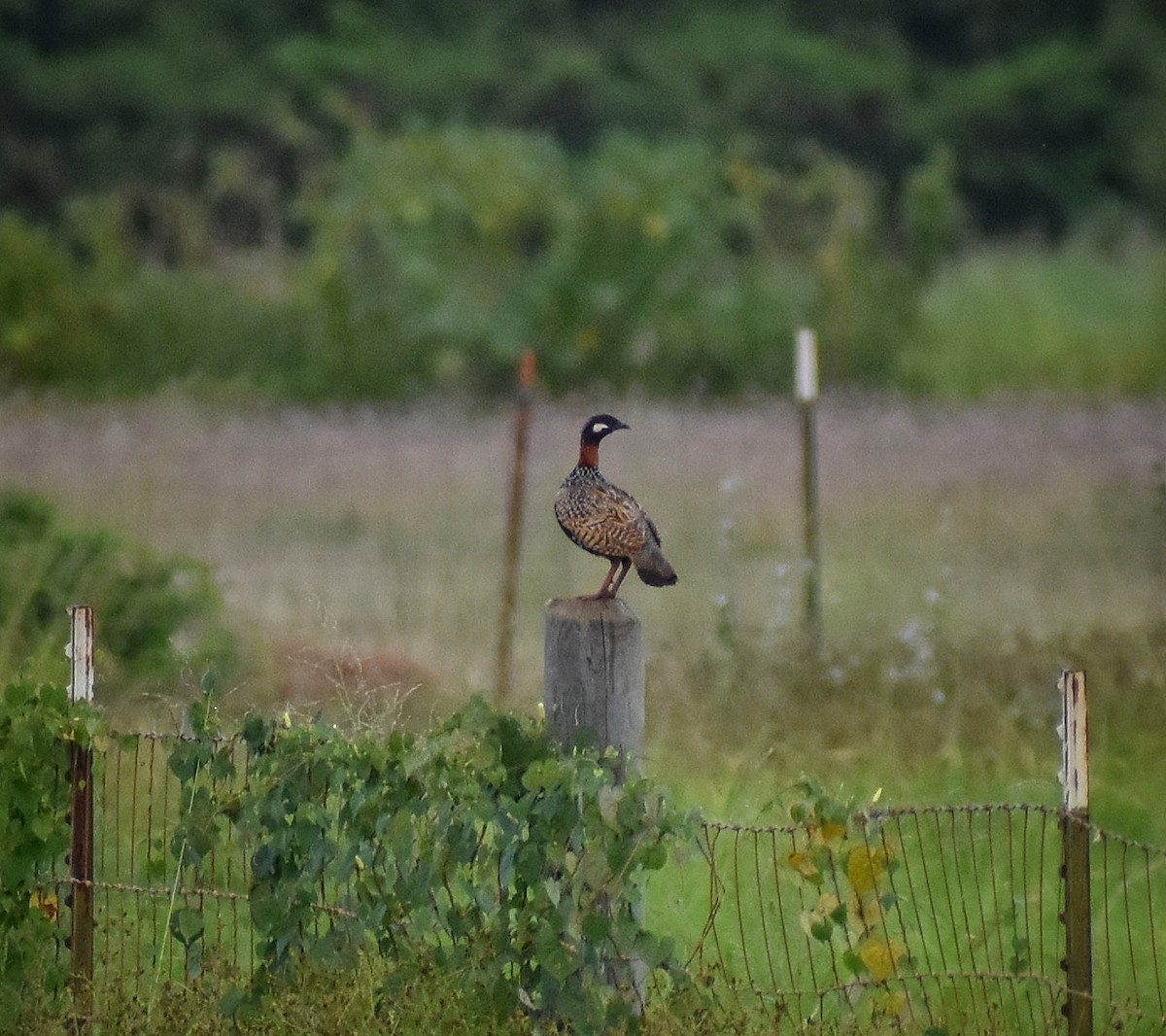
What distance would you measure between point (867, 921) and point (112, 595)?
11.6 ft

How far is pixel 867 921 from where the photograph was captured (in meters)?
3.80

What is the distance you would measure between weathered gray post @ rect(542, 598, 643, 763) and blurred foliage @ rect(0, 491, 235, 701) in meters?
2.98

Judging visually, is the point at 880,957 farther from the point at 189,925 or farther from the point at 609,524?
the point at 189,925

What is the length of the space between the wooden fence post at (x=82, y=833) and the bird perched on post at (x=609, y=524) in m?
1.06

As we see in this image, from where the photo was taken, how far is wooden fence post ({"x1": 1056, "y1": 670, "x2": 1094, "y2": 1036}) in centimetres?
351

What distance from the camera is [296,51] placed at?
25469 mm

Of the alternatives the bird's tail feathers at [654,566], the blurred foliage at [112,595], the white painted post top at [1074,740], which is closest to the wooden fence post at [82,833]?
the bird's tail feathers at [654,566]

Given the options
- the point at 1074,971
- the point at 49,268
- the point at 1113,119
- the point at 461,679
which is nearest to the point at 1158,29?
the point at 1113,119

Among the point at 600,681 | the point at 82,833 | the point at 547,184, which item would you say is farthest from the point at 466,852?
the point at 547,184

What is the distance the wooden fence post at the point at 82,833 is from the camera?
3.87 metres

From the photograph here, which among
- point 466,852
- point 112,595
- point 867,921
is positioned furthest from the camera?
point 112,595

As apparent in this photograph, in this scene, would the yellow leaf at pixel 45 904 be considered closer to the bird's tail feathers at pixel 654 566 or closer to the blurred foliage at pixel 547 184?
the bird's tail feathers at pixel 654 566

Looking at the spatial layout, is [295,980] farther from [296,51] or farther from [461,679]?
[296,51]

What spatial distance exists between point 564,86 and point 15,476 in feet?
53.8
